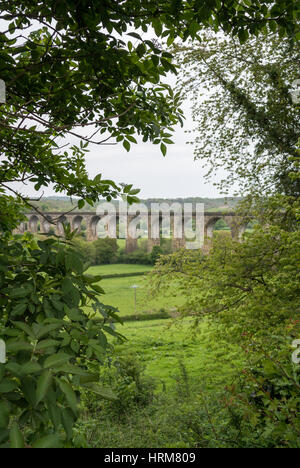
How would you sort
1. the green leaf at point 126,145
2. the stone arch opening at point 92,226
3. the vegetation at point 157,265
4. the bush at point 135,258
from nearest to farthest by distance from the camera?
the vegetation at point 157,265 < the green leaf at point 126,145 < the stone arch opening at point 92,226 < the bush at point 135,258

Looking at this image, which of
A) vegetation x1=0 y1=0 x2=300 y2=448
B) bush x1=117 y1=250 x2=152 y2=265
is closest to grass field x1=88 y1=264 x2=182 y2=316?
bush x1=117 y1=250 x2=152 y2=265

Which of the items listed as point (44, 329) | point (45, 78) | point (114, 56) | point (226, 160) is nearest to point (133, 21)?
point (114, 56)

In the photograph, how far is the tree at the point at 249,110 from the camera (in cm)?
779

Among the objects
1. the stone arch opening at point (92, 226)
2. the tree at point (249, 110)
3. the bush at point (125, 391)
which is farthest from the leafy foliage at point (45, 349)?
the stone arch opening at point (92, 226)

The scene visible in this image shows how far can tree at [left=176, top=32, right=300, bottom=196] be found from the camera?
779cm

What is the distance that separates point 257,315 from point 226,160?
15.7ft

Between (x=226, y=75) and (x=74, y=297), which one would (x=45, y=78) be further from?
(x=226, y=75)

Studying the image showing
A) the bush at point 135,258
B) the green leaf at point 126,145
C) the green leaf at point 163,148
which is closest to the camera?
the green leaf at point 163,148

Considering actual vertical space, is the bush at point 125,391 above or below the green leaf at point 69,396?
below

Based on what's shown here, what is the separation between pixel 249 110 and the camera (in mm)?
8195

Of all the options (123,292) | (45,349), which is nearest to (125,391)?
(45,349)

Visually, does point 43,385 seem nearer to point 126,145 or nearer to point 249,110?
point 126,145

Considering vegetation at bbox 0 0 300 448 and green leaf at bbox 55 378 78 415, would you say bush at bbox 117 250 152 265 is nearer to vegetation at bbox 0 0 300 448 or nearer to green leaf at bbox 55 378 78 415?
vegetation at bbox 0 0 300 448

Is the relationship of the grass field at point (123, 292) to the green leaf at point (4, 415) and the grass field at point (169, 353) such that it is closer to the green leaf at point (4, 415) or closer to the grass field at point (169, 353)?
the grass field at point (169, 353)
